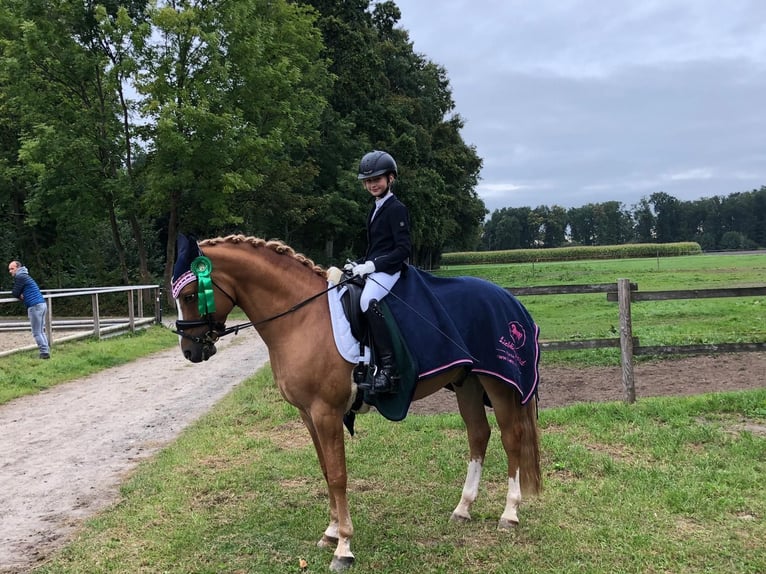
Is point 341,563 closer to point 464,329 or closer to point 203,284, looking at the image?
point 464,329

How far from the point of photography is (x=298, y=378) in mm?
4090

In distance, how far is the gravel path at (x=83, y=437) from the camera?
191 inches

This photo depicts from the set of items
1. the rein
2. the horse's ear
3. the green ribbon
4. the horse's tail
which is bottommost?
the horse's tail

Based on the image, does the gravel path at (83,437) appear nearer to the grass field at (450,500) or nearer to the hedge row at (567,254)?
the grass field at (450,500)

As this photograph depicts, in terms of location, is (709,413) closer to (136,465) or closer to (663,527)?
(663,527)

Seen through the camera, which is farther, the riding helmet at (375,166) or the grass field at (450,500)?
the riding helmet at (375,166)

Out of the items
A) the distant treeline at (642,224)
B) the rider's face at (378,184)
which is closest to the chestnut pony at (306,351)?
the rider's face at (378,184)

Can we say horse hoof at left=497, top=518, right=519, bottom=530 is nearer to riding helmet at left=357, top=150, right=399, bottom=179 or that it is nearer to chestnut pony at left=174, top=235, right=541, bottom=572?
chestnut pony at left=174, top=235, right=541, bottom=572

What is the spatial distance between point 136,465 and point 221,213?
1720 cm

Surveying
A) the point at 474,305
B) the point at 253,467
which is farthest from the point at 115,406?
the point at 474,305

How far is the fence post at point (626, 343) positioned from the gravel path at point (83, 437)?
590 cm

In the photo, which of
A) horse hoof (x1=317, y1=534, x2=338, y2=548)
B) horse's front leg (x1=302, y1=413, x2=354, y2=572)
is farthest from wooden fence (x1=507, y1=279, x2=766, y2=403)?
horse hoof (x1=317, y1=534, x2=338, y2=548)

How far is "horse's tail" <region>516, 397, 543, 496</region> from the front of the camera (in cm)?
471

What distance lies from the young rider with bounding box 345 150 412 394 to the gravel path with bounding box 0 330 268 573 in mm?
2912
